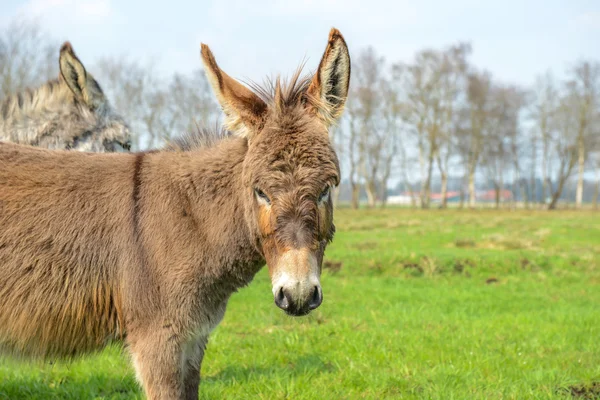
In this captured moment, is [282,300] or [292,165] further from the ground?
[292,165]

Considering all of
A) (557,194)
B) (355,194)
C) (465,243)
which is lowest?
(465,243)

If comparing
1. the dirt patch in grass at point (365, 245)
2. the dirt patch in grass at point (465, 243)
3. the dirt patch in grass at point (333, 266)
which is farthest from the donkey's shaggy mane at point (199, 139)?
the dirt patch in grass at point (465, 243)

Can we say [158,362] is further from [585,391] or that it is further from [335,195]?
[335,195]

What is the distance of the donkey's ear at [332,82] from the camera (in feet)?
11.1

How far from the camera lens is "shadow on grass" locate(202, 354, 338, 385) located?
561 centimetres

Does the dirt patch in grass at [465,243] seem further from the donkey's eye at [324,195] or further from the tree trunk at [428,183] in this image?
the tree trunk at [428,183]

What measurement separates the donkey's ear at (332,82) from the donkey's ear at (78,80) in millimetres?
3992

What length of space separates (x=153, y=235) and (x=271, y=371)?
2.86 meters

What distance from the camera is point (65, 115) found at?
21.2 feet

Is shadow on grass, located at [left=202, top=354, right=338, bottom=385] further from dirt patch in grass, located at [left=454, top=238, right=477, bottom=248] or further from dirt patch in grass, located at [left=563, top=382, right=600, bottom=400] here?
dirt patch in grass, located at [left=454, top=238, right=477, bottom=248]

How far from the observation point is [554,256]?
1423cm

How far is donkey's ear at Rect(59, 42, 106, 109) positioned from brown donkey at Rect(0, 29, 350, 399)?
2868 mm

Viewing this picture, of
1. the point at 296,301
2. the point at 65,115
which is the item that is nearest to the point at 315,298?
the point at 296,301

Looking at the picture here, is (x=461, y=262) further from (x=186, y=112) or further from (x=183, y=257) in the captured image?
(x=186, y=112)
